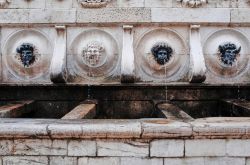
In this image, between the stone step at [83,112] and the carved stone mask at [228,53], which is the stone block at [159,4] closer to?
the carved stone mask at [228,53]

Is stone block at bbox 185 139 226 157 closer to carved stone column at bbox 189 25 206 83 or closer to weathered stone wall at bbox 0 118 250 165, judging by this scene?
weathered stone wall at bbox 0 118 250 165

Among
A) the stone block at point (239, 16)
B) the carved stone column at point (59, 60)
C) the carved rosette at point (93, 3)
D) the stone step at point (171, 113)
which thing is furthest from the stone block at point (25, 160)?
the stone block at point (239, 16)

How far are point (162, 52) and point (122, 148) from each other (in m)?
3.37

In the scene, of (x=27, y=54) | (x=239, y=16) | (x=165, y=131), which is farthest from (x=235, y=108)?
(x=27, y=54)

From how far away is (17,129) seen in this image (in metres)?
4.22

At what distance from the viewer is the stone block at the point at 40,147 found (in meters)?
4.24

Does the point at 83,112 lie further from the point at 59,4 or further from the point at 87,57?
the point at 59,4

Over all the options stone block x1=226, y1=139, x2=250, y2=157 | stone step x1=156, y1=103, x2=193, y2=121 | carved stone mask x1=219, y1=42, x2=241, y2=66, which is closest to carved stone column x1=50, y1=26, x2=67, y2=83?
stone step x1=156, y1=103, x2=193, y2=121

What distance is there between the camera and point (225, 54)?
24.1 ft

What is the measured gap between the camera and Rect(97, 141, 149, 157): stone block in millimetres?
4238

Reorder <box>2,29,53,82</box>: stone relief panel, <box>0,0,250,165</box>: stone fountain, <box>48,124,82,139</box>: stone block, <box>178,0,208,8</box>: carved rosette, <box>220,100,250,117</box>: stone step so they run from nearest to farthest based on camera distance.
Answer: <box>48,124,82,139</box>: stone block < <box>220,100,250,117</box>: stone step < <box>0,0,250,165</box>: stone fountain < <box>178,0,208,8</box>: carved rosette < <box>2,29,53,82</box>: stone relief panel

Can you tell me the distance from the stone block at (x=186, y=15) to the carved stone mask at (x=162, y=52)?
0.47m

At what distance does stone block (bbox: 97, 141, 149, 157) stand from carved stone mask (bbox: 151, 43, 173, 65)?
10.7ft

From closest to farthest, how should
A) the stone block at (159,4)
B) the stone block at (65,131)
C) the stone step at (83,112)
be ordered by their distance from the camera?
the stone block at (65,131) < the stone step at (83,112) < the stone block at (159,4)
